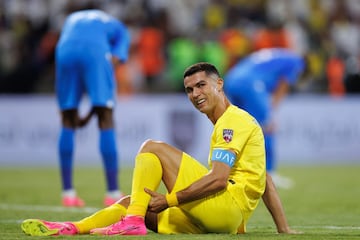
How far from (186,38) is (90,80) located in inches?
357

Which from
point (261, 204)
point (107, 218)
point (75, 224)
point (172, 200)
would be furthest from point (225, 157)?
point (261, 204)

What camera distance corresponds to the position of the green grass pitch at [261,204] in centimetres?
667

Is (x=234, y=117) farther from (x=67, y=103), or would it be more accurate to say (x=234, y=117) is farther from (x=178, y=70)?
(x=178, y=70)

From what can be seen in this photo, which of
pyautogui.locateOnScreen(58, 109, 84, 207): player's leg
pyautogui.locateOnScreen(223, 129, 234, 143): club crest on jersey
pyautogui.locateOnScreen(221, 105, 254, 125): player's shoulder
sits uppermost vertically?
pyautogui.locateOnScreen(221, 105, 254, 125): player's shoulder

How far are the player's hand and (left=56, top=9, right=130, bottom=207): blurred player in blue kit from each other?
3.18 meters

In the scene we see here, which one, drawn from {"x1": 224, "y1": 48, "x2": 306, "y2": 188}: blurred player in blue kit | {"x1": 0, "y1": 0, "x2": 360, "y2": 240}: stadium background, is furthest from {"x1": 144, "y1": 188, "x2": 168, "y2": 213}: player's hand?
{"x1": 0, "y1": 0, "x2": 360, "y2": 240}: stadium background


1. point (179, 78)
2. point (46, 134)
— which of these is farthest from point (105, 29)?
point (179, 78)

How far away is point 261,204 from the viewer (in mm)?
9859

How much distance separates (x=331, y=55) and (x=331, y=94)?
109 centimetres

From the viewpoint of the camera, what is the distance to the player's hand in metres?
5.89

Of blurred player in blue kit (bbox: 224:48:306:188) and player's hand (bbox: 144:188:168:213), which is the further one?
blurred player in blue kit (bbox: 224:48:306:188)

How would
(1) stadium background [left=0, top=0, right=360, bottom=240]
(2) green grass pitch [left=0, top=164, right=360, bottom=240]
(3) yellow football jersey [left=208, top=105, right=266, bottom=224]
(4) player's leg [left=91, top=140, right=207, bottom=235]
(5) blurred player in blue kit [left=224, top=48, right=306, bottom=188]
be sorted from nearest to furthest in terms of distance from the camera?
1. (3) yellow football jersey [left=208, top=105, right=266, bottom=224]
2. (4) player's leg [left=91, top=140, right=207, bottom=235]
3. (2) green grass pitch [left=0, top=164, right=360, bottom=240]
4. (5) blurred player in blue kit [left=224, top=48, right=306, bottom=188]
5. (1) stadium background [left=0, top=0, right=360, bottom=240]

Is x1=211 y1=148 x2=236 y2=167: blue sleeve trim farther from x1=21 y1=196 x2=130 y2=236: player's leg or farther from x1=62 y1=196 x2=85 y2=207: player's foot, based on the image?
x1=62 y1=196 x2=85 y2=207: player's foot

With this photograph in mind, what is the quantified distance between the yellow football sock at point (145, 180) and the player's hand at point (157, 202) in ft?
0.12
